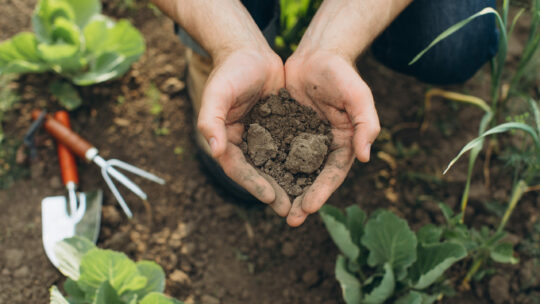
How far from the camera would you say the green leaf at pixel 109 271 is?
1320 millimetres

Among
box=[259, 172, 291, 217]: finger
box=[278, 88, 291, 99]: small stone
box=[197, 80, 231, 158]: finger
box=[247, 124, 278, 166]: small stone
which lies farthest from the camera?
box=[278, 88, 291, 99]: small stone

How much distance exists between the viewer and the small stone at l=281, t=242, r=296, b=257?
1.72 metres

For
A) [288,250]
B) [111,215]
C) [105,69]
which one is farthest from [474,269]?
[105,69]

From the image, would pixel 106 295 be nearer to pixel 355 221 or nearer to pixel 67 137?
pixel 67 137

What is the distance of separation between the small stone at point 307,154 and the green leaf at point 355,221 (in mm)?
316

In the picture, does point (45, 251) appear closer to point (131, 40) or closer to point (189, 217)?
point (189, 217)

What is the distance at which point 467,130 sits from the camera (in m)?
2.03

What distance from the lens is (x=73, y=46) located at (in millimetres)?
1735

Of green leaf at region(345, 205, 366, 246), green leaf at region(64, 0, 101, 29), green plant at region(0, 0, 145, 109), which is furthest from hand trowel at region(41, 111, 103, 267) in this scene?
green leaf at region(345, 205, 366, 246)

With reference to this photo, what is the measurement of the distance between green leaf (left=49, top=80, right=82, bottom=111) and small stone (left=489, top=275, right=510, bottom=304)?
178 cm

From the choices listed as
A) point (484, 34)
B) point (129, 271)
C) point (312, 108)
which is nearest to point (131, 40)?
point (312, 108)

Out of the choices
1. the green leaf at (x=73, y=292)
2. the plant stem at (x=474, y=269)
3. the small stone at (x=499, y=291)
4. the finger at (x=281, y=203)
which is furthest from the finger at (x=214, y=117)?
the small stone at (x=499, y=291)

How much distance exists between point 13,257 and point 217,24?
1109 mm

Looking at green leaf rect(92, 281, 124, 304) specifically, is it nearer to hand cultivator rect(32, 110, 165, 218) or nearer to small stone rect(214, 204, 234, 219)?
hand cultivator rect(32, 110, 165, 218)
